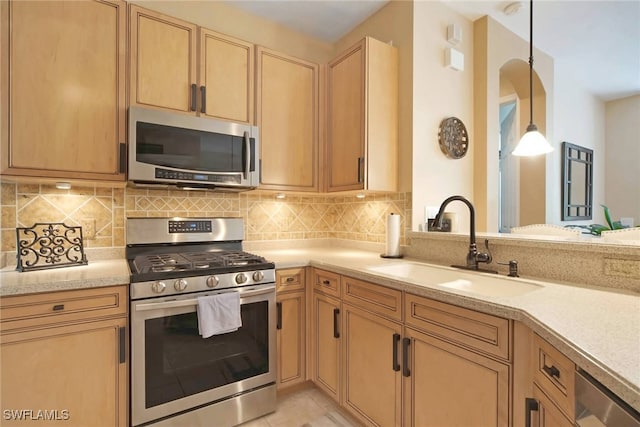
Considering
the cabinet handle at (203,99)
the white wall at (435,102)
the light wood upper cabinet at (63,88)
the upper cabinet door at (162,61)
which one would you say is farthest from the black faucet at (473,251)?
the light wood upper cabinet at (63,88)

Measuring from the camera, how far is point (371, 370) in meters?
1.70

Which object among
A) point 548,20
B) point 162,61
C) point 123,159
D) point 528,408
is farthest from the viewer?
point 548,20

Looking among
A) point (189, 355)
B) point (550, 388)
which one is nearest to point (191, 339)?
point (189, 355)

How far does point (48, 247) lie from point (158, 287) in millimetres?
713

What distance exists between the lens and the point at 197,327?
171cm

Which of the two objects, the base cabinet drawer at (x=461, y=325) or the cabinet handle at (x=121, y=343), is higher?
the base cabinet drawer at (x=461, y=325)

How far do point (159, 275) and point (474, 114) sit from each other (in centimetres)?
255

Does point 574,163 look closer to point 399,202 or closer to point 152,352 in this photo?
point 399,202

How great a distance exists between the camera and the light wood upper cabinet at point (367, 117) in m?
2.23

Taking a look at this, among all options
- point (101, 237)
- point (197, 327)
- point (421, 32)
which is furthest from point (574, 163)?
point (101, 237)

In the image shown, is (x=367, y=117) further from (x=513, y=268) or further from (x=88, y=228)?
(x=88, y=228)

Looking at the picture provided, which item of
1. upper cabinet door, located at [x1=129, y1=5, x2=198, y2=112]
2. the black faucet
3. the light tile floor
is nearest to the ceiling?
upper cabinet door, located at [x1=129, y1=5, x2=198, y2=112]

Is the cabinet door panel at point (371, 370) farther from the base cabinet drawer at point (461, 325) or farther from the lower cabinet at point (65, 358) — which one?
the lower cabinet at point (65, 358)

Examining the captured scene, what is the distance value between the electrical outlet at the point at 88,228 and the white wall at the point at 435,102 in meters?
2.09
